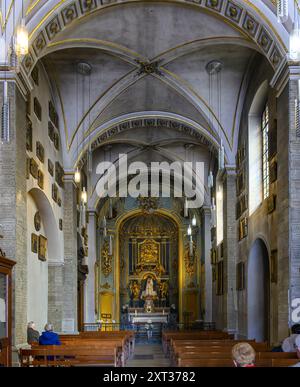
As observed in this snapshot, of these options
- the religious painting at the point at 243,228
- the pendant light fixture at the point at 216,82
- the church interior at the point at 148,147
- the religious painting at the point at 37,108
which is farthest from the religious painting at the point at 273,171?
the religious painting at the point at 37,108

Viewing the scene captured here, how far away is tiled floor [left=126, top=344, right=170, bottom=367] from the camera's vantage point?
706 inches

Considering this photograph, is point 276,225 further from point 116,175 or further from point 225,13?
point 116,175

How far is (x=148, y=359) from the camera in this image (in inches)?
789

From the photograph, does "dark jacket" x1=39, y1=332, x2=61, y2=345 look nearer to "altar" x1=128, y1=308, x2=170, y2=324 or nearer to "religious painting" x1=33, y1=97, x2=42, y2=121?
"religious painting" x1=33, y1=97, x2=42, y2=121

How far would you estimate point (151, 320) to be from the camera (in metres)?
35.6

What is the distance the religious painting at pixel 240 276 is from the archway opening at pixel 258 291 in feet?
3.15

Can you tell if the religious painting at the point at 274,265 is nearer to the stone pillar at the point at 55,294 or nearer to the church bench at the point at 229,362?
the church bench at the point at 229,362

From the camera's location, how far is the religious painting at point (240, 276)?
2162cm

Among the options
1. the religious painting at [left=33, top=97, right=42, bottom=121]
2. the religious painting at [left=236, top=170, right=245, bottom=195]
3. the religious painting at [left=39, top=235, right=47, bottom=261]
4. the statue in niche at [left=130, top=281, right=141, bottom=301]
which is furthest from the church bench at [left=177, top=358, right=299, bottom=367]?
the statue in niche at [left=130, top=281, right=141, bottom=301]

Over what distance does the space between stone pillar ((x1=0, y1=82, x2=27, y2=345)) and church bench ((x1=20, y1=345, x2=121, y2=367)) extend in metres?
0.72

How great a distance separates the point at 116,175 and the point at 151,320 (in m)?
8.63

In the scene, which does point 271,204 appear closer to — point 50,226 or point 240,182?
point 240,182

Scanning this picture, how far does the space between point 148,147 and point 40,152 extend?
1193 cm

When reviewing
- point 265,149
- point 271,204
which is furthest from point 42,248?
point 271,204
